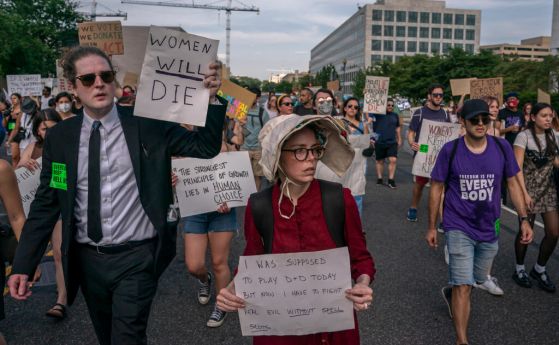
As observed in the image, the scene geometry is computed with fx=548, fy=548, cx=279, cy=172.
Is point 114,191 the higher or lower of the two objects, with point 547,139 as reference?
lower

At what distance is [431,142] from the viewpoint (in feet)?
25.0

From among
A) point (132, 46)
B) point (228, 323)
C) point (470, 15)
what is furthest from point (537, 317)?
point (470, 15)

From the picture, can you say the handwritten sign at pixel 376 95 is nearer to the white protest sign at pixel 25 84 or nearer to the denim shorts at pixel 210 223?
the denim shorts at pixel 210 223

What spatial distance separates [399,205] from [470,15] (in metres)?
123

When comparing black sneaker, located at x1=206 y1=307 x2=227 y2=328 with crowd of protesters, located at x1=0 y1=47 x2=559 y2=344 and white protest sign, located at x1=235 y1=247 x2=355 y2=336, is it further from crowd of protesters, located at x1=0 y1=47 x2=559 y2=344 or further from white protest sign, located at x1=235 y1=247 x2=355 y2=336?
white protest sign, located at x1=235 y1=247 x2=355 y2=336

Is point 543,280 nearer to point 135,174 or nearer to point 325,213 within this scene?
point 325,213

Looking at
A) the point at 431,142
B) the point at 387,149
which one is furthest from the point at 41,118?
the point at 387,149

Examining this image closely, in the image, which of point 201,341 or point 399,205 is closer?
point 201,341

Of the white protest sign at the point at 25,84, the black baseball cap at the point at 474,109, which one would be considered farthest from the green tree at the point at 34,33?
the black baseball cap at the point at 474,109

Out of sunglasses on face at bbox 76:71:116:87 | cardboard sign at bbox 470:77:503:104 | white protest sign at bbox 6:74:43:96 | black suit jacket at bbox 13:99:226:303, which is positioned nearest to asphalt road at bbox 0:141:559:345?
black suit jacket at bbox 13:99:226:303

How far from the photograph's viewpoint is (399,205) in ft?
31.2

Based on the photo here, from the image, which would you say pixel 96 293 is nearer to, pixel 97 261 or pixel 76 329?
pixel 97 261

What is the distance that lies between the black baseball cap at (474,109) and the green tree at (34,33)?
126 ft

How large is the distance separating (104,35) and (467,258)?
265 inches
